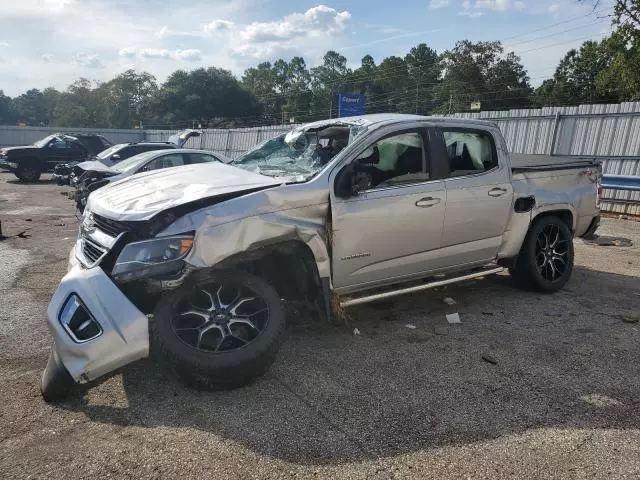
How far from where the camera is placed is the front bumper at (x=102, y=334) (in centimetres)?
299

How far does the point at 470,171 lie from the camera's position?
497cm

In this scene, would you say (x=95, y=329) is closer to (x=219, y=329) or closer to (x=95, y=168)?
(x=219, y=329)

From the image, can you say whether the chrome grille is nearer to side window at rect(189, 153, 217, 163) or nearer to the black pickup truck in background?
side window at rect(189, 153, 217, 163)

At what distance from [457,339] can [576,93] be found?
5355cm

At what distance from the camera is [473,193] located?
487 centimetres

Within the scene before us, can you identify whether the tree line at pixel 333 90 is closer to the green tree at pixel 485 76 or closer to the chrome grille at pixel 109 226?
the green tree at pixel 485 76

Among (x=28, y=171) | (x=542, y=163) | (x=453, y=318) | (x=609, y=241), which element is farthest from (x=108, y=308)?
(x=28, y=171)

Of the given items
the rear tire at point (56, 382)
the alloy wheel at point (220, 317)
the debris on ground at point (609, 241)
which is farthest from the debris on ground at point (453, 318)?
the debris on ground at point (609, 241)

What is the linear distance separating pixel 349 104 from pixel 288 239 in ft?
52.1

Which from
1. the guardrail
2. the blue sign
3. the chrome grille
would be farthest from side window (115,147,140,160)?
the guardrail

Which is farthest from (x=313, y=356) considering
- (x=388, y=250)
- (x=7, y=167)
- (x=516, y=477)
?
(x=7, y=167)

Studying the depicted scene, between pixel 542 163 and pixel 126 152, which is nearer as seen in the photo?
pixel 542 163

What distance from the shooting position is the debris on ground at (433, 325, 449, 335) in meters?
4.54

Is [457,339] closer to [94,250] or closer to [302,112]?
[94,250]
